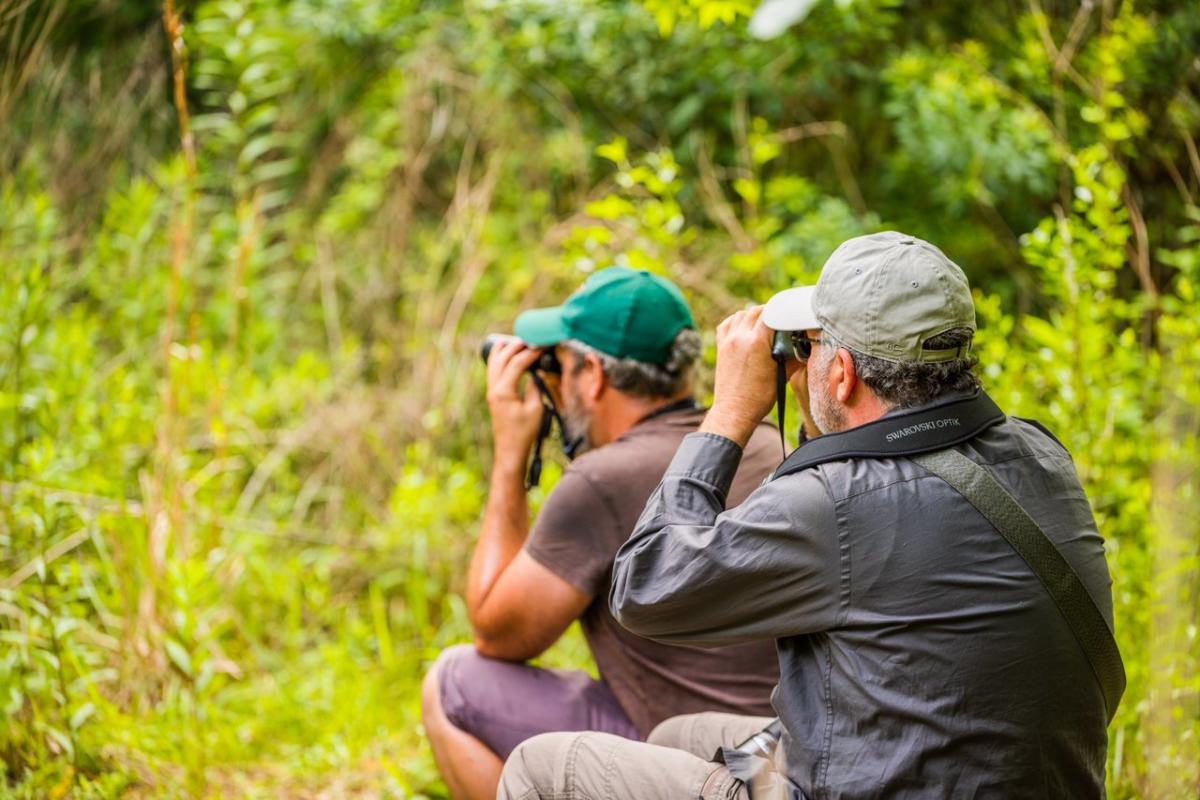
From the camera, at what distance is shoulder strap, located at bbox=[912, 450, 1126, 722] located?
5.10ft

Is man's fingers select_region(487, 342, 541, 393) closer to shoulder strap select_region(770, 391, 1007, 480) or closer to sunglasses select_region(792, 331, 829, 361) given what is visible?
sunglasses select_region(792, 331, 829, 361)

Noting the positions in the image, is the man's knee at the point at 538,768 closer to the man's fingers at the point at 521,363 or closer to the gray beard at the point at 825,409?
the gray beard at the point at 825,409

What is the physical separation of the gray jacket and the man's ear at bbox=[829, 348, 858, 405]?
13 centimetres

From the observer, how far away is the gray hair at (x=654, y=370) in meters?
2.52

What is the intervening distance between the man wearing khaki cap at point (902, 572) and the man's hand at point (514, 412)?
92 cm

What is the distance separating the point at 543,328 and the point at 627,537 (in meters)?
0.59

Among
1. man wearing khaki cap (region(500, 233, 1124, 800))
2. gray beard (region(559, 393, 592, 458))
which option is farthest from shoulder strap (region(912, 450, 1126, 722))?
gray beard (region(559, 393, 592, 458))

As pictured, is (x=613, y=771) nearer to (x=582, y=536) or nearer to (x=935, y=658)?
(x=582, y=536)

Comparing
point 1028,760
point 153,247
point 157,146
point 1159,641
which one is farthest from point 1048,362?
point 157,146

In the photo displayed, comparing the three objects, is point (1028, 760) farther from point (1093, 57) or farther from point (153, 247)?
point (153, 247)

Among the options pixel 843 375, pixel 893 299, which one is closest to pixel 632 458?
pixel 843 375

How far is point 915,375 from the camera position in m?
1.64

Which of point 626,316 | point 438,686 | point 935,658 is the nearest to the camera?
point 935,658

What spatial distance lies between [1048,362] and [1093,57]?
1731 mm
